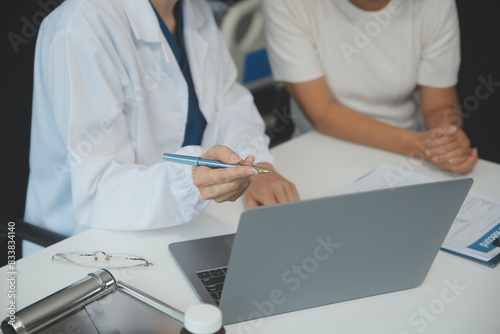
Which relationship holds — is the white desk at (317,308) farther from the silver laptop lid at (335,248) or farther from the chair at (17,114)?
the chair at (17,114)

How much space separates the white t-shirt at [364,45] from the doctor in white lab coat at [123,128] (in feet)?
1.01

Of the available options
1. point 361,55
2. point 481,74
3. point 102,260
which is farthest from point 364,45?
point 102,260

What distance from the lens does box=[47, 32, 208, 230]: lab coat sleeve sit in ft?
4.16

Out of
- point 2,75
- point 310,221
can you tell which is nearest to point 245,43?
point 2,75

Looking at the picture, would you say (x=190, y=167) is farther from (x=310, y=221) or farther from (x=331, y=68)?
(x=331, y=68)

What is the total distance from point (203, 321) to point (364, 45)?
1364mm

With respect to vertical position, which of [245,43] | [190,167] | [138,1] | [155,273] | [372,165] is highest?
[138,1]

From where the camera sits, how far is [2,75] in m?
1.43

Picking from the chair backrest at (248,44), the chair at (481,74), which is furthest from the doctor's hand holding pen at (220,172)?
the chair backrest at (248,44)

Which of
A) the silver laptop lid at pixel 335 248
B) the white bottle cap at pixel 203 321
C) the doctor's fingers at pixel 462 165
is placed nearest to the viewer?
the white bottle cap at pixel 203 321

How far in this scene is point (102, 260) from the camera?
1196 mm

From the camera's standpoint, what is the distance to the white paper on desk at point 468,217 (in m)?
1.26

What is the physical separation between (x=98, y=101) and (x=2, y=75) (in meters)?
0.27

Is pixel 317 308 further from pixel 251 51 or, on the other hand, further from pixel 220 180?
pixel 251 51
